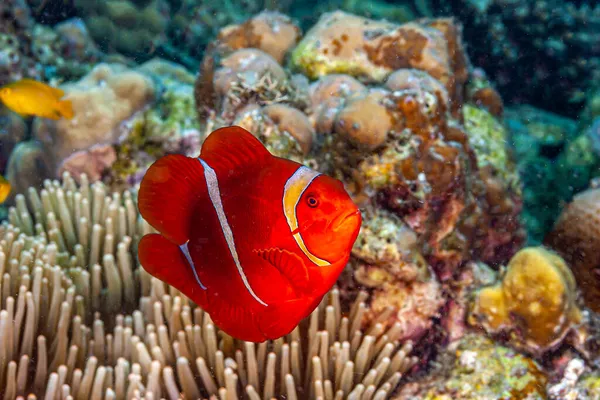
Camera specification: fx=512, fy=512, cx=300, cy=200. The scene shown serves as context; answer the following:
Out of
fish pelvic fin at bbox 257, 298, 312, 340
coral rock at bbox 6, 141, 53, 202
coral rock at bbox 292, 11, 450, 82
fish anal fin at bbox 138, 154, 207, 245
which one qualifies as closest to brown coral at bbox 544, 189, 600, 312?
coral rock at bbox 292, 11, 450, 82

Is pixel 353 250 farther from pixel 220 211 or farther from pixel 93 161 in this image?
pixel 93 161

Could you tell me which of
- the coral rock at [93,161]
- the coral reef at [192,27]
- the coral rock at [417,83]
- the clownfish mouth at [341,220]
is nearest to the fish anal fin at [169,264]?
the clownfish mouth at [341,220]

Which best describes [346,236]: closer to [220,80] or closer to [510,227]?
[220,80]

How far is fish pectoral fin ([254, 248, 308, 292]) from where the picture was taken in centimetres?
162

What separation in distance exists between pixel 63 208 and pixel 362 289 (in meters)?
2.08

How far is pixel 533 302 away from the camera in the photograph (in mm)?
3098

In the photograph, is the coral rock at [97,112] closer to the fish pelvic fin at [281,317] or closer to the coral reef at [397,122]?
the coral reef at [397,122]

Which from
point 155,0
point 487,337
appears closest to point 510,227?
point 487,337

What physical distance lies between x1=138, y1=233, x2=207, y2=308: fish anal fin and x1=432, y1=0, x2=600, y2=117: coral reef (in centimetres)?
739

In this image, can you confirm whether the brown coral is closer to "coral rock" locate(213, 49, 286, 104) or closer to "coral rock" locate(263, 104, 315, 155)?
"coral rock" locate(263, 104, 315, 155)

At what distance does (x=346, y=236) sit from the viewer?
1.53 m

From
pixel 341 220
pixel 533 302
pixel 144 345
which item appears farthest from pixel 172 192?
pixel 533 302

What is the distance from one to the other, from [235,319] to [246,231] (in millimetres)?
386

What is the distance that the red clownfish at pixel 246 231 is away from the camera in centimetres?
155
